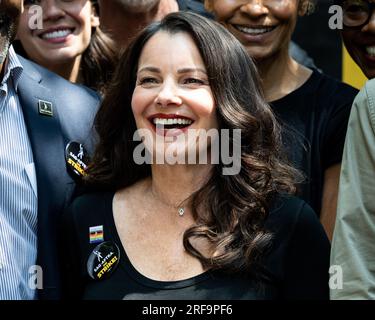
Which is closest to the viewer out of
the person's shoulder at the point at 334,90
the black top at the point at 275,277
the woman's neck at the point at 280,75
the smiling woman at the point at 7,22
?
the black top at the point at 275,277

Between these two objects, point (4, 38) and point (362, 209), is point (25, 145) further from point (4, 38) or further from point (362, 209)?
point (362, 209)

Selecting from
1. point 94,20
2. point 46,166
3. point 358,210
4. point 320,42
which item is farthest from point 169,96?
point 320,42

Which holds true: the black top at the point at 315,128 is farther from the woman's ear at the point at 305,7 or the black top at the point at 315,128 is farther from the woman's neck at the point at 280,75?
the woman's ear at the point at 305,7

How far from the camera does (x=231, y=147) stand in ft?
11.6

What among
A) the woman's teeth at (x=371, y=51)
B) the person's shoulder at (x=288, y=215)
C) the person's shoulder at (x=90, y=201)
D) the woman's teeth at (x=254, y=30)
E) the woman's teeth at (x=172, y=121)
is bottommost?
the person's shoulder at (x=288, y=215)

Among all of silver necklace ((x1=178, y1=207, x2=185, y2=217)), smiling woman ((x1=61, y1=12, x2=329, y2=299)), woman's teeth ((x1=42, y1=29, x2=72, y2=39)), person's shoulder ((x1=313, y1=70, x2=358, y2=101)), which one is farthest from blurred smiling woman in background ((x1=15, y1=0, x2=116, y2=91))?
silver necklace ((x1=178, y1=207, x2=185, y2=217))

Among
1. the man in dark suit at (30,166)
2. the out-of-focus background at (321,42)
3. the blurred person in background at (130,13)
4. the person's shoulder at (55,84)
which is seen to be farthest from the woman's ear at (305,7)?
the out-of-focus background at (321,42)

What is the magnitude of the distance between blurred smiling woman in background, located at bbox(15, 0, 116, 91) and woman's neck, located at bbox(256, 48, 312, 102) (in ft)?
2.51

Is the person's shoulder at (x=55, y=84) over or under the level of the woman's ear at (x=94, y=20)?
under

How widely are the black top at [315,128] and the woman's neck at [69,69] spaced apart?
1024mm

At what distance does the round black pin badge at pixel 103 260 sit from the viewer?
342cm

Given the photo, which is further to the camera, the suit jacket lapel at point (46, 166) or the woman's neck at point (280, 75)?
the woman's neck at point (280, 75)

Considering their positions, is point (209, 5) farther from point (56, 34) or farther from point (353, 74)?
point (353, 74)
